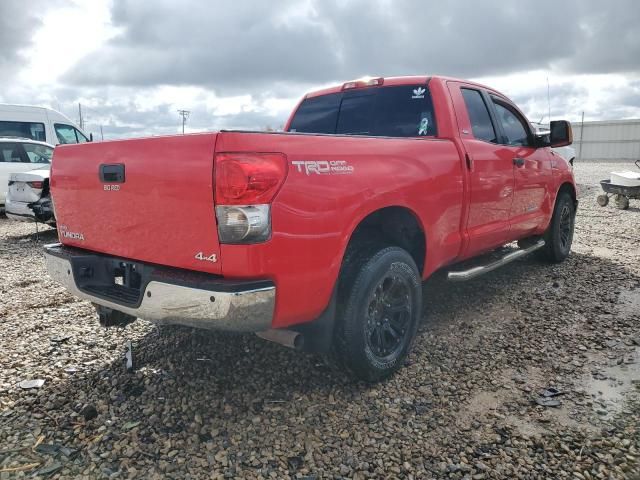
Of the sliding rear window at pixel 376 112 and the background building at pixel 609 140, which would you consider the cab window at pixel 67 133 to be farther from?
the background building at pixel 609 140

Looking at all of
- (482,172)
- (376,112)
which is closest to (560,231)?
(482,172)

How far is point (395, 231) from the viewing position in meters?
3.27

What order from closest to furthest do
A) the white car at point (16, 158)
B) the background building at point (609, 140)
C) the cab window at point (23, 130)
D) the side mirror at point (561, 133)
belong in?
the side mirror at point (561, 133) < the white car at point (16, 158) < the cab window at point (23, 130) < the background building at point (609, 140)

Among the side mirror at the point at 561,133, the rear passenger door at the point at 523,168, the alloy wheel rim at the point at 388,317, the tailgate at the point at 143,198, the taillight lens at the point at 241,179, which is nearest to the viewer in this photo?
the taillight lens at the point at 241,179

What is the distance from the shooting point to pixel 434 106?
373cm

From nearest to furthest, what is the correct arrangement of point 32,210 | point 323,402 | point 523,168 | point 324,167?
1. point 324,167
2. point 323,402
3. point 523,168
4. point 32,210

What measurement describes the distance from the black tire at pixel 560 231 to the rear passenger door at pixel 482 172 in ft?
4.98

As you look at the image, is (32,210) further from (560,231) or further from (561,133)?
(560,231)

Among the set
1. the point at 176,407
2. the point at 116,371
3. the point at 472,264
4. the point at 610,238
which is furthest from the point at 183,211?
the point at 610,238

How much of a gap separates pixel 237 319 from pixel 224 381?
99cm

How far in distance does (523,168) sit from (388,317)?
91.6 inches

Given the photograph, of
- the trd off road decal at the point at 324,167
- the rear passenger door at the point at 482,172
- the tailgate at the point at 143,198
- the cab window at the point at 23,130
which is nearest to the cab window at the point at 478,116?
the rear passenger door at the point at 482,172

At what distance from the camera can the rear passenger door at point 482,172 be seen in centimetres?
376

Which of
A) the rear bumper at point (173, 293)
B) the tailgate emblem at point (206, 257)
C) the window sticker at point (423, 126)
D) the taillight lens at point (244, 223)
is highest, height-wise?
the window sticker at point (423, 126)
